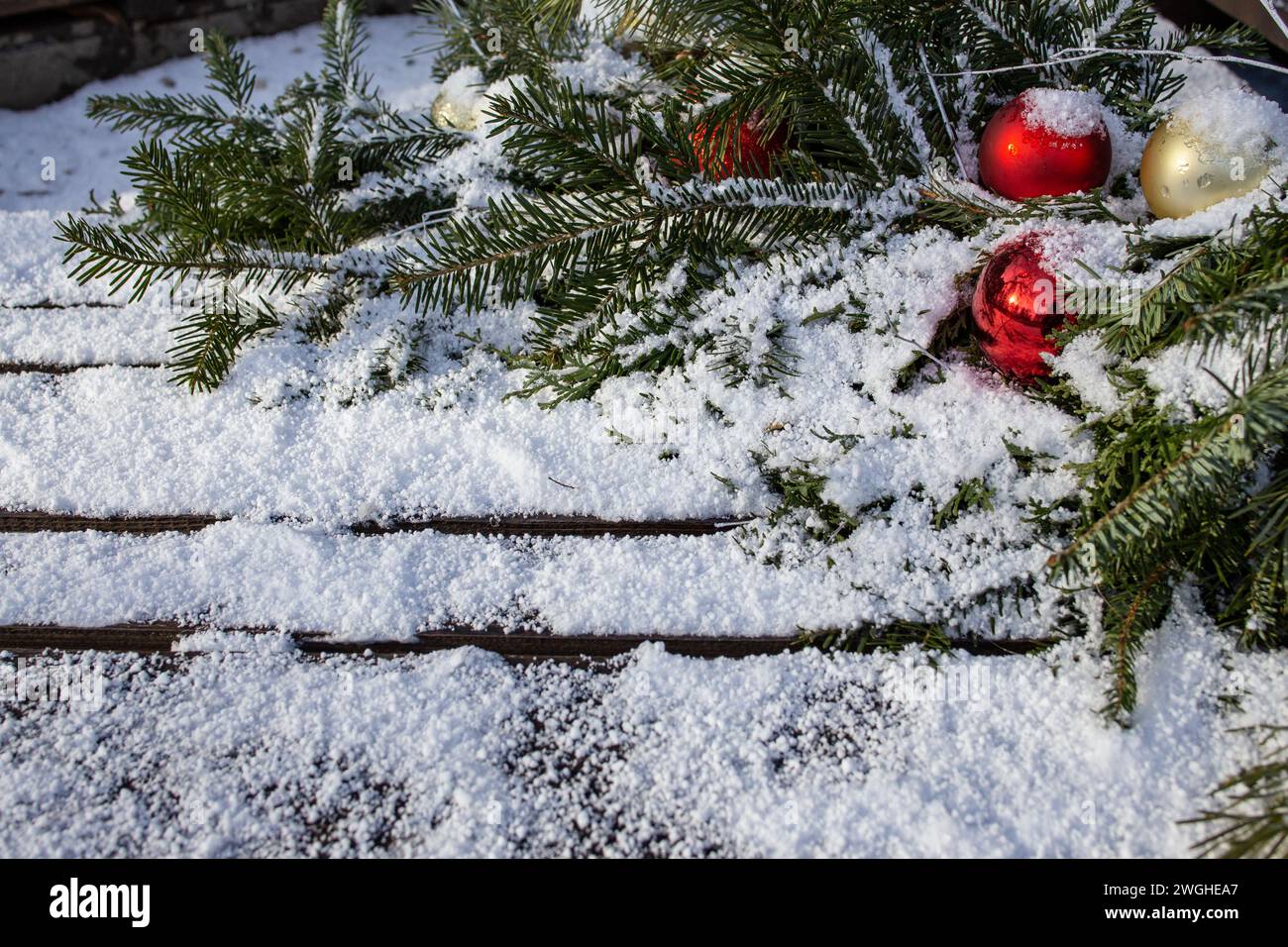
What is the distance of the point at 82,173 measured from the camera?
103 inches

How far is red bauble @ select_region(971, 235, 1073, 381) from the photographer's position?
3.32 feet

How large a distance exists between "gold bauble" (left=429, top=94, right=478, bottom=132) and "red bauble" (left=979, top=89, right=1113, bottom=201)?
35.1 inches

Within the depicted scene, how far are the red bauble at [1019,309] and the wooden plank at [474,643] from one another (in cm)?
33

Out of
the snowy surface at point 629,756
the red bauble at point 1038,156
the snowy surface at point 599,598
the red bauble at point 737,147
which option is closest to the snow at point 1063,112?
the red bauble at point 1038,156

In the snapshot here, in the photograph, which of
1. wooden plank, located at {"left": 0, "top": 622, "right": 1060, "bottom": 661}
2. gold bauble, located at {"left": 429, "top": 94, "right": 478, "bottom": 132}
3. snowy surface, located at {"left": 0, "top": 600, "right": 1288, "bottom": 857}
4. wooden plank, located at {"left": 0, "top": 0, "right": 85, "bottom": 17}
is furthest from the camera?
wooden plank, located at {"left": 0, "top": 0, "right": 85, "bottom": 17}

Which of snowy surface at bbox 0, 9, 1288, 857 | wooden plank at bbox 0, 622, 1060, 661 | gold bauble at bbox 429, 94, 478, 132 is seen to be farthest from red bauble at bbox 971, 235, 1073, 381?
gold bauble at bbox 429, 94, 478, 132

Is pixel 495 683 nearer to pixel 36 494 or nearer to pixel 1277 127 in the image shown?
pixel 36 494

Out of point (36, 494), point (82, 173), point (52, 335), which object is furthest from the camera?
point (82, 173)

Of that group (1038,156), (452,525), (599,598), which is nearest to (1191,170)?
(1038,156)

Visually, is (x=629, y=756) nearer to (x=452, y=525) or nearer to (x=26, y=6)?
(x=452, y=525)

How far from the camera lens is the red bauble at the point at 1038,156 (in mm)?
1109

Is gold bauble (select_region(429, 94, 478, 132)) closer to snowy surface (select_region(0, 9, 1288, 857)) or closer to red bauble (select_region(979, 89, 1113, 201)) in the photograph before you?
snowy surface (select_region(0, 9, 1288, 857))

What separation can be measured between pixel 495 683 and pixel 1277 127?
3.57ft
